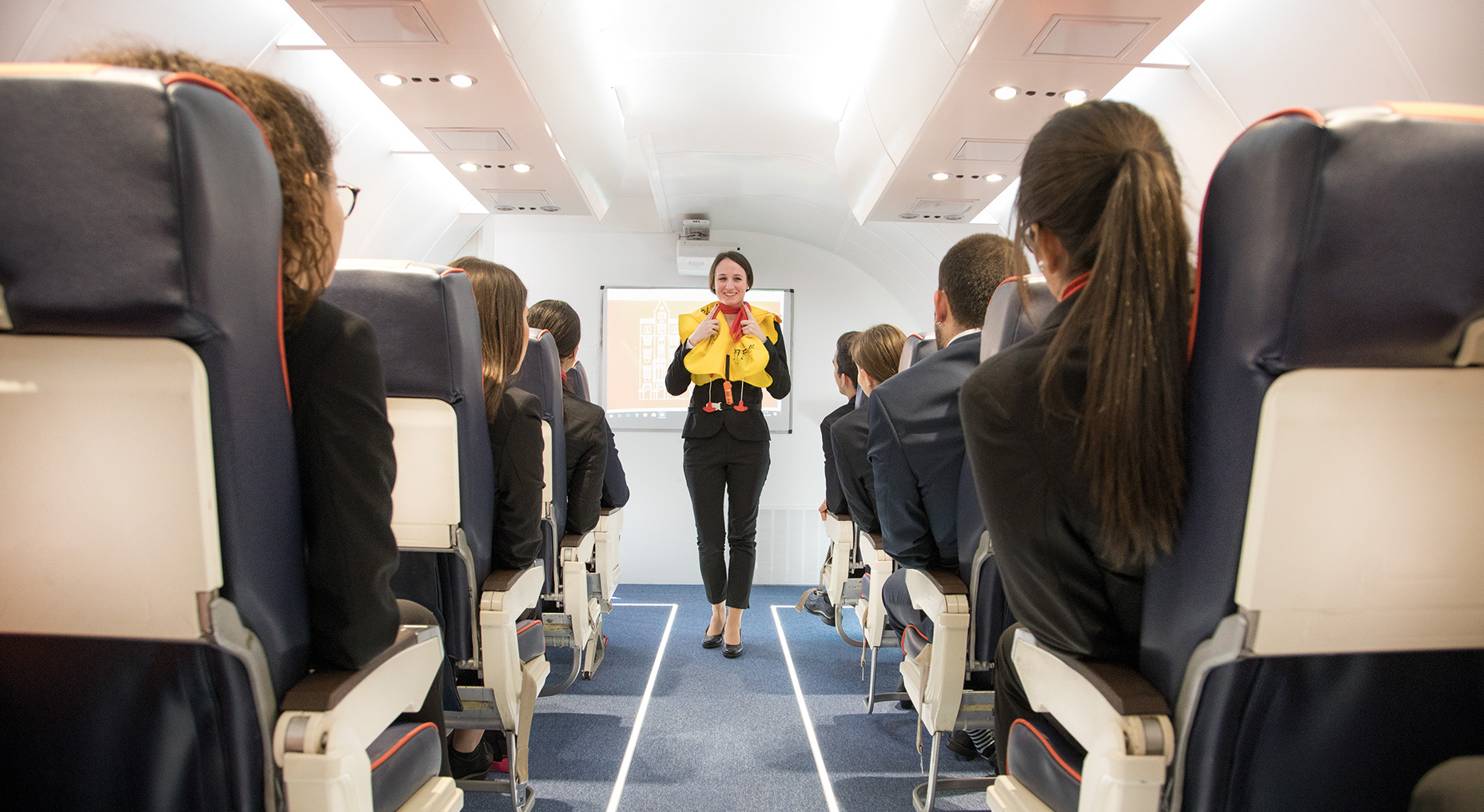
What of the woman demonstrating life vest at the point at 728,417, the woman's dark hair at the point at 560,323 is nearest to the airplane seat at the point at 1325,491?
the woman's dark hair at the point at 560,323

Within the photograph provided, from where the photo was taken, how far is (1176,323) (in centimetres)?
109

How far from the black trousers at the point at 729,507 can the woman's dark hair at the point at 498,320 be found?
2118 mm

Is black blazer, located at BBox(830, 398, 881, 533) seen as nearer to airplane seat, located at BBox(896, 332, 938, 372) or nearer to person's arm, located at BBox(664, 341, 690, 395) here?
airplane seat, located at BBox(896, 332, 938, 372)

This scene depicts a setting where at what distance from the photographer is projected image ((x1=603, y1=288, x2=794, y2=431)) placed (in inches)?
267

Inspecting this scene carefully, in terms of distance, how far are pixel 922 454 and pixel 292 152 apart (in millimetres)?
1764

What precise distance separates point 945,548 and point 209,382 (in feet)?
6.55

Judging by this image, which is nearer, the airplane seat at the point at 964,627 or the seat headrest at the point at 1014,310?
the seat headrest at the point at 1014,310

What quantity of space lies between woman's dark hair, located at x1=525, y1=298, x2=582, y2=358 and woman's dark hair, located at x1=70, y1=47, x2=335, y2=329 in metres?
2.47

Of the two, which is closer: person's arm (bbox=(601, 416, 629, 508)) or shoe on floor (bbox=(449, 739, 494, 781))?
shoe on floor (bbox=(449, 739, 494, 781))

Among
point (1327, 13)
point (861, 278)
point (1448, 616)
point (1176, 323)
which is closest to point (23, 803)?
point (1176, 323)

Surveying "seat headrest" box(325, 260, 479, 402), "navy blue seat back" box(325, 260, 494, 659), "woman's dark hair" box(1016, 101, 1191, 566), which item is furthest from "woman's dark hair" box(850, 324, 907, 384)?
"woman's dark hair" box(1016, 101, 1191, 566)

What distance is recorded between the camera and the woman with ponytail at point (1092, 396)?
42.2 inches

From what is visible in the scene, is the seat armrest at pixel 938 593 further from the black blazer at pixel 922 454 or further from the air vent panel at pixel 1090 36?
the air vent panel at pixel 1090 36

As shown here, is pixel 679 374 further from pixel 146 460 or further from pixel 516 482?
pixel 146 460
